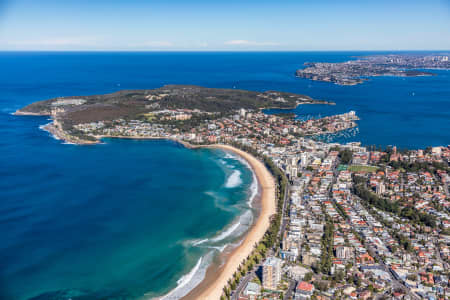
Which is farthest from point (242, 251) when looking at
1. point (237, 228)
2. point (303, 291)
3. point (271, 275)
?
point (303, 291)

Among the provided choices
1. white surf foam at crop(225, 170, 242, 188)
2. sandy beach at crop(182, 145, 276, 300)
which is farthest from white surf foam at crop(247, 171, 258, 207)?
white surf foam at crop(225, 170, 242, 188)

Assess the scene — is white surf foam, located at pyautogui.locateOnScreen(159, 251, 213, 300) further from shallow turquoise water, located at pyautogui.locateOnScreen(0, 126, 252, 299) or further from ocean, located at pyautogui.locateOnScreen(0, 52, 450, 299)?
shallow turquoise water, located at pyautogui.locateOnScreen(0, 126, 252, 299)

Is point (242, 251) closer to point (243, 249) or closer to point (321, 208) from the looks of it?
point (243, 249)

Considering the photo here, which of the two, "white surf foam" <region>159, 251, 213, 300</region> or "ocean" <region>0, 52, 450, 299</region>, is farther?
"ocean" <region>0, 52, 450, 299</region>

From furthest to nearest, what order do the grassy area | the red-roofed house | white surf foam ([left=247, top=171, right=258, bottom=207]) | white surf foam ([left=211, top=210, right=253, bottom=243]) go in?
1. the grassy area
2. white surf foam ([left=247, top=171, right=258, bottom=207])
3. white surf foam ([left=211, top=210, right=253, bottom=243])
4. the red-roofed house

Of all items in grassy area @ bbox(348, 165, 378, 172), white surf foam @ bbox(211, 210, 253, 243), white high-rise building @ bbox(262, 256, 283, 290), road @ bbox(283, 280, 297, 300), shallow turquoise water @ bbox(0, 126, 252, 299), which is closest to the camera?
road @ bbox(283, 280, 297, 300)

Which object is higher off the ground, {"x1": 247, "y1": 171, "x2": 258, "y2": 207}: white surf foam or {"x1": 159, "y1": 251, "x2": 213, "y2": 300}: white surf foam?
{"x1": 247, "y1": 171, "x2": 258, "y2": 207}: white surf foam

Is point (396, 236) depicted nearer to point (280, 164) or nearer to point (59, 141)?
point (280, 164)

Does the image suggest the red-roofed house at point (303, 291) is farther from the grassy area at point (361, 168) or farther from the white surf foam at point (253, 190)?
the grassy area at point (361, 168)
